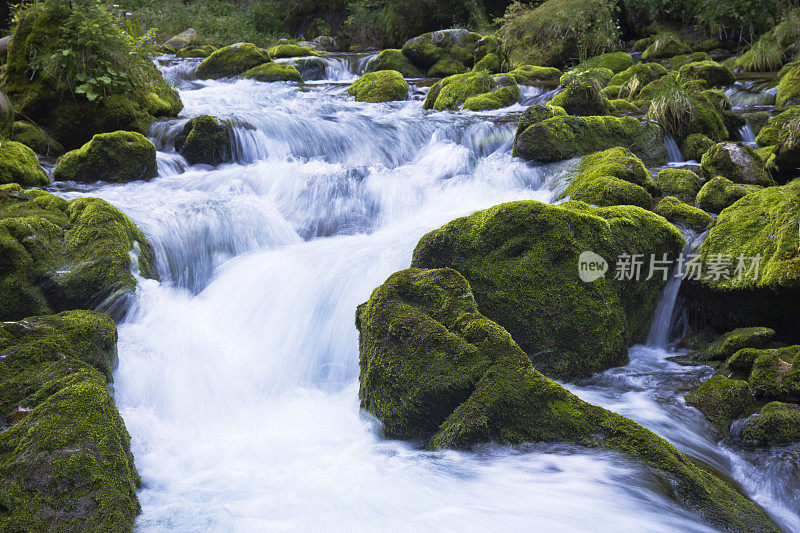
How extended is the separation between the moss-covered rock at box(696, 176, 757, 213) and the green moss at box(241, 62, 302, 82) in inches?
523

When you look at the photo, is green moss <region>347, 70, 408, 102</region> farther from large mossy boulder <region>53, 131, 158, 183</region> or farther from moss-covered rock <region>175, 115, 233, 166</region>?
large mossy boulder <region>53, 131, 158, 183</region>

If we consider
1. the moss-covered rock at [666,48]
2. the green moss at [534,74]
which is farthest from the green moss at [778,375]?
the moss-covered rock at [666,48]

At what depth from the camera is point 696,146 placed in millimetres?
8266

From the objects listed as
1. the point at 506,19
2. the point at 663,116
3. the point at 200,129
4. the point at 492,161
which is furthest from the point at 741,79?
the point at 200,129

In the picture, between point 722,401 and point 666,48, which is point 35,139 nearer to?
point 722,401

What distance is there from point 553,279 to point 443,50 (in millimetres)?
14627

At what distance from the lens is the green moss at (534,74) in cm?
1440

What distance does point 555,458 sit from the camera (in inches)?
119

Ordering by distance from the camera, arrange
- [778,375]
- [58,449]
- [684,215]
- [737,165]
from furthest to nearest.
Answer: [737,165], [684,215], [778,375], [58,449]

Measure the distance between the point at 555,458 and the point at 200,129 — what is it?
7.77 metres

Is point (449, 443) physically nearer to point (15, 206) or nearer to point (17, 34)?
point (15, 206)

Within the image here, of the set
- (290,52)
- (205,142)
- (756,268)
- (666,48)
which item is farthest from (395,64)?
(756,268)

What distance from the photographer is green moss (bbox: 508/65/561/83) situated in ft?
47.2

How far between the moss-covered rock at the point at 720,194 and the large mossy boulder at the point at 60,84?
850 centimetres
